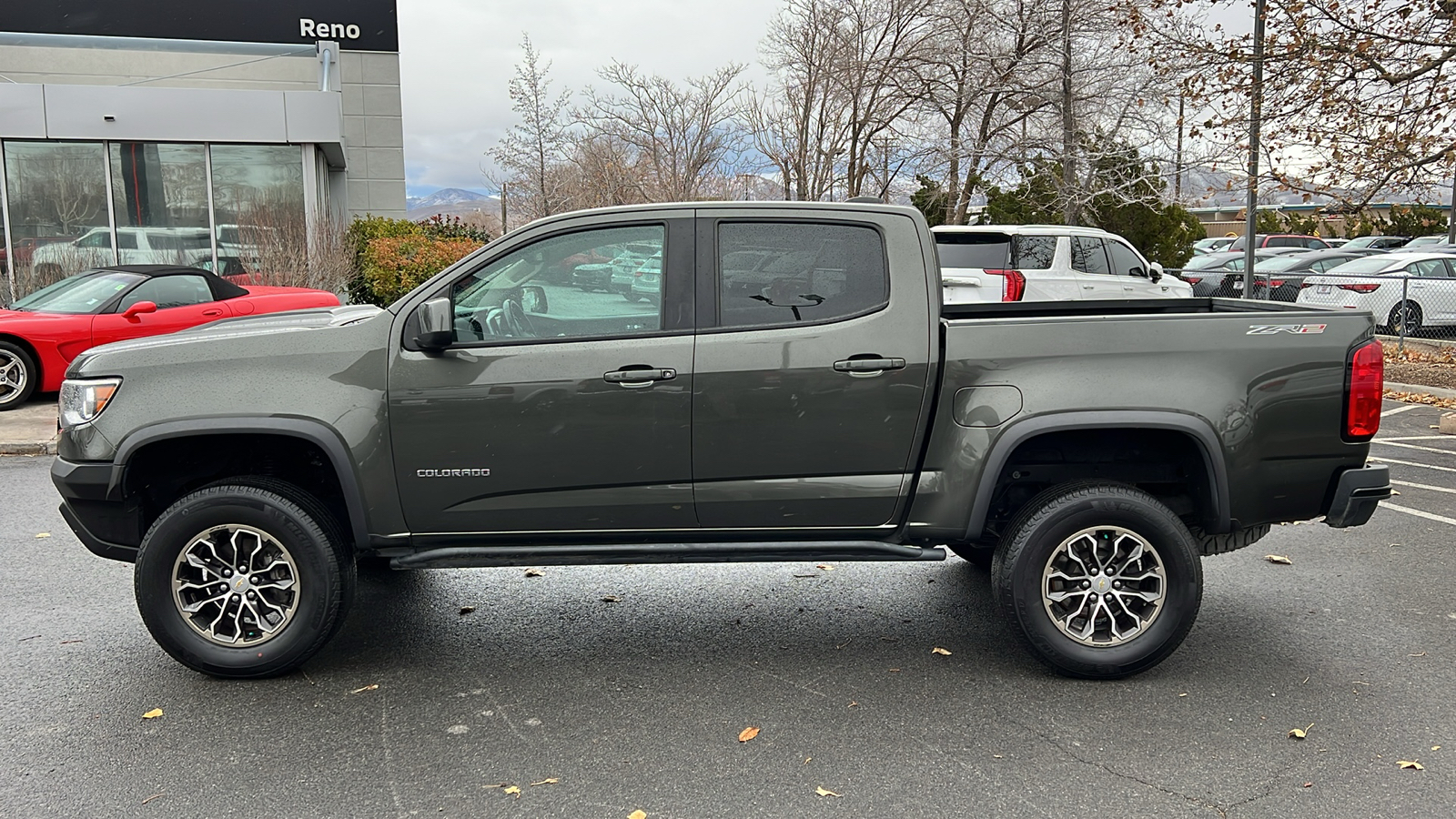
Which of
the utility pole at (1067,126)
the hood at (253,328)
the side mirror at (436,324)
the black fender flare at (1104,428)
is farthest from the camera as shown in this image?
the utility pole at (1067,126)

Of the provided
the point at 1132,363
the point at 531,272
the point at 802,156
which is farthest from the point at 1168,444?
the point at 802,156

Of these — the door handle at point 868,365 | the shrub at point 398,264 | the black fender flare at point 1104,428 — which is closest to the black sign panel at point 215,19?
the shrub at point 398,264

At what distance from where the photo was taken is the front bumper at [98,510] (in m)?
4.43

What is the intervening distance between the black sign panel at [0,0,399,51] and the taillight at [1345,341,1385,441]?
81.2 feet

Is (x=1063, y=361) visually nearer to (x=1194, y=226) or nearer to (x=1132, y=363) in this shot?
(x=1132, y=363)

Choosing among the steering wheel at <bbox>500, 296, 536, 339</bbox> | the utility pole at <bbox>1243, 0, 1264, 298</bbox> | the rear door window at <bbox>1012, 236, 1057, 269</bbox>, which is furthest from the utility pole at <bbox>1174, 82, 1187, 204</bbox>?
the steering wheel at <bbox>500, 296, 536, 339</bbox>

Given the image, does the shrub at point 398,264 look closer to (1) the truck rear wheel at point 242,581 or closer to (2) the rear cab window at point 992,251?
(2) the rear cab window at point 992,251

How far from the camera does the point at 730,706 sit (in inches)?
171

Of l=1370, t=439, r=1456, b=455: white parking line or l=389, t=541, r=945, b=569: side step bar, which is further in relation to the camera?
l=1370, t=439, r=1456, b=455: white parking line

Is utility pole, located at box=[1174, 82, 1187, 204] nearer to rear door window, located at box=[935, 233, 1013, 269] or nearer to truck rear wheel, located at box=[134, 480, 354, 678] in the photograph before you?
rear door window, located at box=[935, 233, 1013, 269]

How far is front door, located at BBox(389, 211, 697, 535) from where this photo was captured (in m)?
4.43

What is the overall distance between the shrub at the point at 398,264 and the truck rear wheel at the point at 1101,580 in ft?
44.8

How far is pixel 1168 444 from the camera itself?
4762 millimetres

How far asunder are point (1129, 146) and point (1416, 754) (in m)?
20.4
